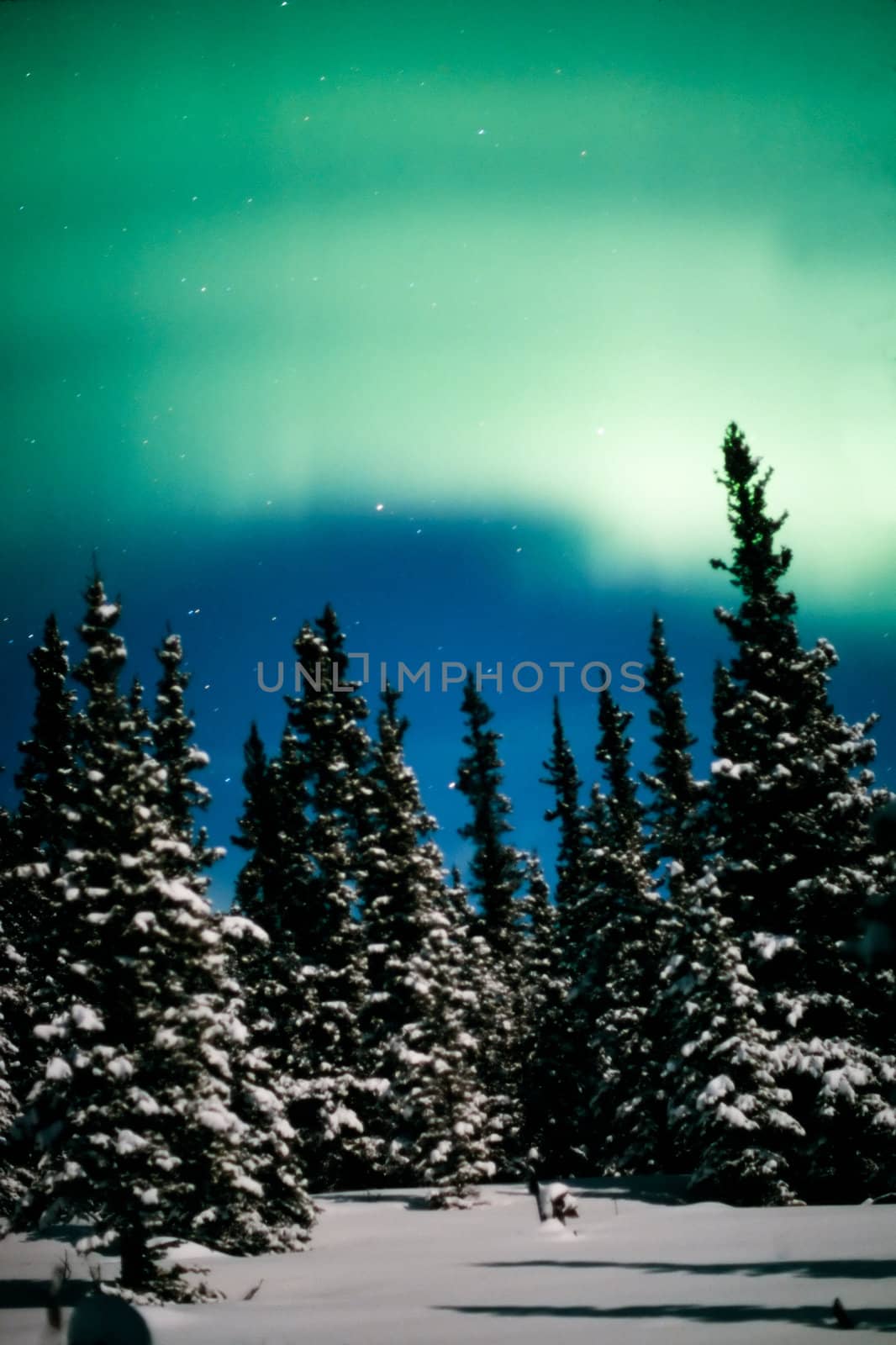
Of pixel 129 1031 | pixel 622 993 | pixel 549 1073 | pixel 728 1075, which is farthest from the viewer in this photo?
pixel 549 1073

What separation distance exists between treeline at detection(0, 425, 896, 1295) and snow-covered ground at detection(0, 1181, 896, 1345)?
1987mm

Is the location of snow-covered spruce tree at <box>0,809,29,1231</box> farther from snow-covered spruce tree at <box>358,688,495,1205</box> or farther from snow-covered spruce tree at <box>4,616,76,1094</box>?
snow-covered spruce tree at <box>358,688,495,1205</box>

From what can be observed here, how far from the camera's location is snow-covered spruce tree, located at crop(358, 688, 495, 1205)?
2719 centimetres

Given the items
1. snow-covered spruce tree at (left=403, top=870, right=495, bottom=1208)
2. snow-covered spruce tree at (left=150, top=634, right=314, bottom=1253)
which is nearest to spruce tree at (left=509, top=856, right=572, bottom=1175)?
snow-covered spruce tree at (left=403, top=870, right=495, bottom=1208)

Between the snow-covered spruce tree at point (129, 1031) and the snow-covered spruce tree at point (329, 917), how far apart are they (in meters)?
11.3

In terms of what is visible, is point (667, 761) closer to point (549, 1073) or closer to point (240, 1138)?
point (549, 1073)

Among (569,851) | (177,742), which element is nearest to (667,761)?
(569,851)

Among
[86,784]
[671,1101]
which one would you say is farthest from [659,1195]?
[86,784]

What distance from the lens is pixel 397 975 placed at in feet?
104

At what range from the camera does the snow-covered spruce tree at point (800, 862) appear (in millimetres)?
21172

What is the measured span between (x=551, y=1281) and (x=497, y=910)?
3487 centimetres

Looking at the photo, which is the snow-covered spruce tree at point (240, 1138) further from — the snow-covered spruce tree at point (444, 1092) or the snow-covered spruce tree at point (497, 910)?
the snow-covered spruce tree at point (497, 910)

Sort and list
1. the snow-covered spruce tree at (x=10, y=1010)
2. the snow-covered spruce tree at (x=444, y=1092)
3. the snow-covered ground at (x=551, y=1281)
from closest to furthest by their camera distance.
→ the snow-covered ground at (x=551, y=1281), the snow-covered spruce tree at (x=444, y=1092), the snow-covered spruce tree at (x=10, y=1010)

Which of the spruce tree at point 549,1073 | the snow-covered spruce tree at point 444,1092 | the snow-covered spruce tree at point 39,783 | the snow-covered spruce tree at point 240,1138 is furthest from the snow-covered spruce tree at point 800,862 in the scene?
the snow-covered spruce tree at point 39,783
